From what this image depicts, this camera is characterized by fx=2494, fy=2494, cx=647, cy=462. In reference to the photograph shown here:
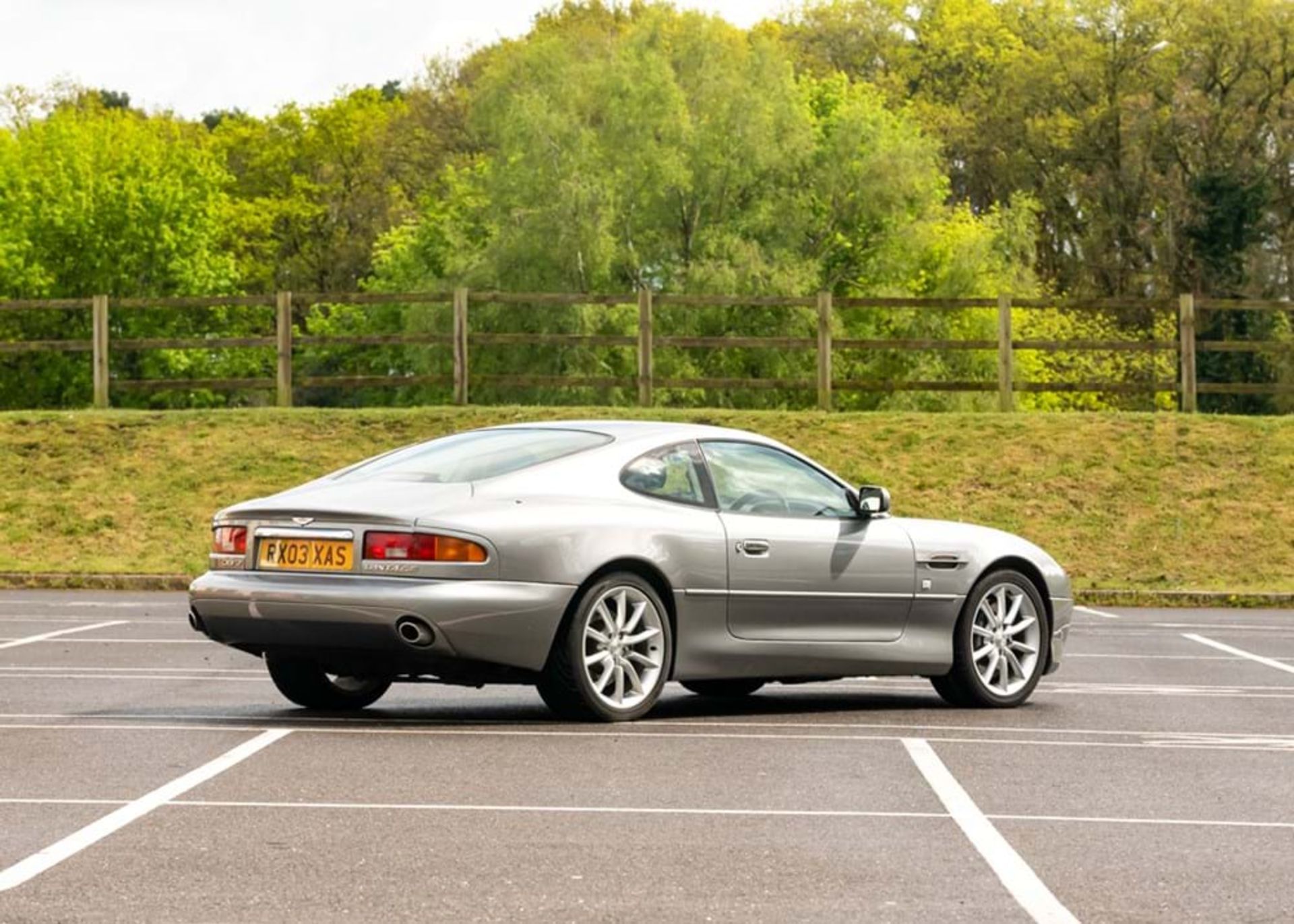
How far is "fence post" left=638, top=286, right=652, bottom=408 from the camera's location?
32688 millimetres

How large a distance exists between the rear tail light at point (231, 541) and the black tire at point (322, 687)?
674mm

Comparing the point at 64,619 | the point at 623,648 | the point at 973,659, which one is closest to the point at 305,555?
the point at 623,648

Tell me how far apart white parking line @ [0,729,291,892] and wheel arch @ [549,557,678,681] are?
1406mm

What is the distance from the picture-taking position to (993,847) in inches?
305

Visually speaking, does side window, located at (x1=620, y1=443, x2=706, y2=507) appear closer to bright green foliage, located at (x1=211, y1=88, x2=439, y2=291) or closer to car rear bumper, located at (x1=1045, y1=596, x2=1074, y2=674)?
car rear bumper, located at (x1=1045, y1=596, x2=1074, y2=674)

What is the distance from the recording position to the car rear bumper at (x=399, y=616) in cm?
1092

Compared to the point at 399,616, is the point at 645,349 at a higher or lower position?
higher

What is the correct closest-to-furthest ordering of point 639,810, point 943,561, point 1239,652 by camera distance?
point 639,810
point 943,561
point 1239,652

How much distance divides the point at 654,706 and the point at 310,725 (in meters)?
1.97

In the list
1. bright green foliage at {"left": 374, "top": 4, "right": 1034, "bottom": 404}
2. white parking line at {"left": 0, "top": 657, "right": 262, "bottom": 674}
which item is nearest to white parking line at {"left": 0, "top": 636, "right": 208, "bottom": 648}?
white parking line at {"left": 0, "top": 657, "right": 262, "bottom": 674}

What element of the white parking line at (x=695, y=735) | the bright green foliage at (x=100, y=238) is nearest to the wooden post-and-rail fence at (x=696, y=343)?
the white parking line at (x=695, y=735)

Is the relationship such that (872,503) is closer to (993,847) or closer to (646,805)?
(646,805)

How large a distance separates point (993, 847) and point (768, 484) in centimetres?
487

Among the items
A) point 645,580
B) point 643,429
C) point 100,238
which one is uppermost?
point 100,238
